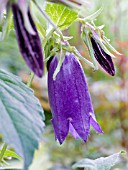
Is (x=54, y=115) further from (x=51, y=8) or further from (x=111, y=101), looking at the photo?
(x=111, y=101)

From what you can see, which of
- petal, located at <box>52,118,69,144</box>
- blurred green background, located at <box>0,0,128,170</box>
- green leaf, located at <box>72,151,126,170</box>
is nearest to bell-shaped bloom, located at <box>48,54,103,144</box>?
petal, located at <box>52,118,69,144</box>

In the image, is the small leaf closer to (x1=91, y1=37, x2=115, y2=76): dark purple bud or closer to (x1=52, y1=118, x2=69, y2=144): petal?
(x1=91, y1=37, x2=115, y2=76): dark purple bud

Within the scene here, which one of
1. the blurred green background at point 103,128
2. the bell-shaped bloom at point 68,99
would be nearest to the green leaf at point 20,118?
the bell-shaped bloom at point 68,99

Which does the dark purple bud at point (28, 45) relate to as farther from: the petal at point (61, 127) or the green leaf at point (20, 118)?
the petal at point (61, 127)

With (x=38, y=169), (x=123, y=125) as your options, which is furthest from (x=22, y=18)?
(x=123, y=125)

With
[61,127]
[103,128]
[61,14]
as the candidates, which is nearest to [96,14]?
[61,14]

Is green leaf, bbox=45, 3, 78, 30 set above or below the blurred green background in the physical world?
above
